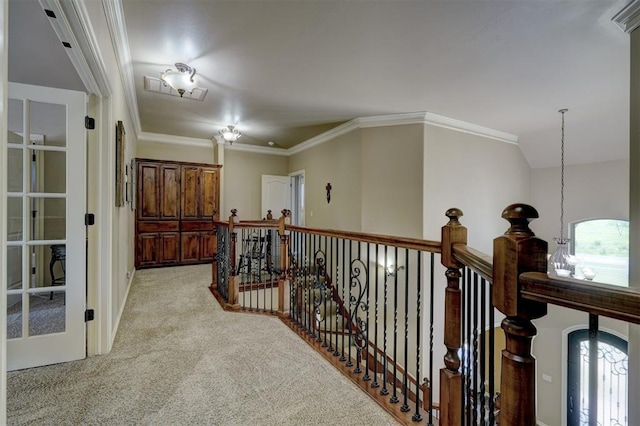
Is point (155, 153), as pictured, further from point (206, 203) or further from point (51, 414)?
point (51, 414)

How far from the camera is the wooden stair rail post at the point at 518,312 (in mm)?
723

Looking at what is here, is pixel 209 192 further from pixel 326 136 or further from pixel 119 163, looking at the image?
pixel 119 163

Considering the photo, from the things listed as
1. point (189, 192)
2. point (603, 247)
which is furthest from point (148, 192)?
point (603, 247)

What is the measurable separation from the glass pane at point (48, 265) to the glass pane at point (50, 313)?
0.33ft

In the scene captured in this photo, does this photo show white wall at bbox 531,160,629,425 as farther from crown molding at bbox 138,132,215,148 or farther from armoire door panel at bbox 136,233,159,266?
armoire door panel at bbox 136,233,159,266

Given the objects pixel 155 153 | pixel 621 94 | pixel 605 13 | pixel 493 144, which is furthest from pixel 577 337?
pixel 155 153

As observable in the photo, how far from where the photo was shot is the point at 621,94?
382 cm

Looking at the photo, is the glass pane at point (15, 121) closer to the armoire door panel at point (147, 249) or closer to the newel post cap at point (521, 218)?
the newel post cap at point (521, 218)

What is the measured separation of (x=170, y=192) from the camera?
5613mm

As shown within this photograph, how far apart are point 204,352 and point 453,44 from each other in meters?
3.43

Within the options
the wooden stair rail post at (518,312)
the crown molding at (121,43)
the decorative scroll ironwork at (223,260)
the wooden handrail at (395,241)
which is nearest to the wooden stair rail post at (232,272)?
the decorative scroll ironwork at (223,260)

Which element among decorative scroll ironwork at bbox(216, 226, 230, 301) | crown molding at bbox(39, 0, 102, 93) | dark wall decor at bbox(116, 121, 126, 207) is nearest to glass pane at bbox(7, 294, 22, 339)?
dark wall decor at bbox(116, 121, 126, 207)

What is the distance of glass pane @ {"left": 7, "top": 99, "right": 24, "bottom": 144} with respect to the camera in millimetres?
1994

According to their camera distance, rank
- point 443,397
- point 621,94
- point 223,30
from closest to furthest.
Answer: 1. point 443,397
2. point 223,30
3. point 621,94
